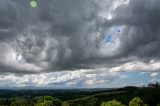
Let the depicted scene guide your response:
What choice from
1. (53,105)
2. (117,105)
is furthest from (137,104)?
(53,105)

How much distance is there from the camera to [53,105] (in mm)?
186250

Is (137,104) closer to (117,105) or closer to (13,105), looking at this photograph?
(117,105)

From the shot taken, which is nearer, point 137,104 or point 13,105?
point 137,104

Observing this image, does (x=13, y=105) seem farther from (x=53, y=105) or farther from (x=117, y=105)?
(x=117, y=105)

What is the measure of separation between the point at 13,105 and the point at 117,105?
67644 mm

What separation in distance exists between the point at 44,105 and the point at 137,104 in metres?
53.7

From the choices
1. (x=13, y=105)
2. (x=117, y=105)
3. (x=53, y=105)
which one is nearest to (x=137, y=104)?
(x=117, y=105)

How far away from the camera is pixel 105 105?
184250 mm

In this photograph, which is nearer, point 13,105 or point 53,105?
point 53,105

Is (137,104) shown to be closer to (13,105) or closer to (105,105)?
(105,105)

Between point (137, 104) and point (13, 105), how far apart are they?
261ft

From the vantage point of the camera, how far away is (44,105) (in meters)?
179

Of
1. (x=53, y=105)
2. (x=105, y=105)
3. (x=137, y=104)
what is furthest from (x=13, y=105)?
(x=137, y=104)

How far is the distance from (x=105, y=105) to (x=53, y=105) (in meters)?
31.4
